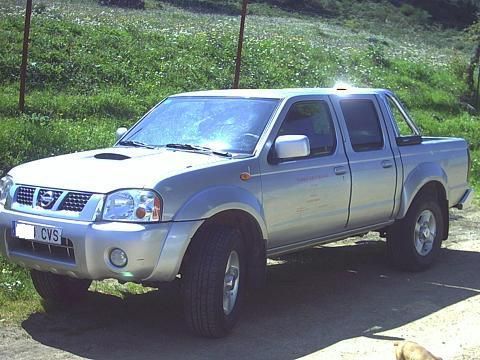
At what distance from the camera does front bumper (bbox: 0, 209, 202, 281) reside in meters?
5.03

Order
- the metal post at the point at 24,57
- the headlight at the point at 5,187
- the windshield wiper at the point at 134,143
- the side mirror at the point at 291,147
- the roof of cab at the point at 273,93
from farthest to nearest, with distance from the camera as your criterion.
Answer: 1. the metal post at the point at 24,57
2. the roof of cab at the point at 273,93
3. the windshield wiper at the point at 134,143
4. the side mirror at the point at 291,147
5. the headlight at the point at 5,187

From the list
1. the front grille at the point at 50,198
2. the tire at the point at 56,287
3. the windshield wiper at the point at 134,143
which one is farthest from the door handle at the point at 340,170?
the front grille at the point at 50,198

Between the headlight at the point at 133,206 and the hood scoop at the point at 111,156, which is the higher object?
the hood scoop at the point at 111,156

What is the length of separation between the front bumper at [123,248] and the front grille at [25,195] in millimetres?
257

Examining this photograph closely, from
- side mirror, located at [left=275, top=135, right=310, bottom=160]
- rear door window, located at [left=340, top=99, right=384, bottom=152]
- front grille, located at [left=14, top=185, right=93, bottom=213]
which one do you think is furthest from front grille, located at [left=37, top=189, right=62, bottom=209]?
rear door window, located at [left=340, top=99, right=384, bottom=152]

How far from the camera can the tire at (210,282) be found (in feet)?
17.4

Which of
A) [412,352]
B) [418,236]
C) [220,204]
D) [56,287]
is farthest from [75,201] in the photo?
[418,236]

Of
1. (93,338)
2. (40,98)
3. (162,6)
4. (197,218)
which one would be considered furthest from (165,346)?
(162,6)

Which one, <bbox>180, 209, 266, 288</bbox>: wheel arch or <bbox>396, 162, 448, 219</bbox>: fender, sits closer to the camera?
<bbox>180, 209, 266, 288</bbox>: wheel arch

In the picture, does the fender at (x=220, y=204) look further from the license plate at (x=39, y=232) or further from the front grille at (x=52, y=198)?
the license plate at (x=39, y=232)

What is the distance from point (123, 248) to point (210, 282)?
0.68 metres

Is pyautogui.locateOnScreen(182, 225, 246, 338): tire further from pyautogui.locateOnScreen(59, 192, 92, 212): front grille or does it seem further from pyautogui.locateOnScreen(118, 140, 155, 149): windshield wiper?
pyautogui.locateOnScreen(118, 140, 155, 149): windshield wiper

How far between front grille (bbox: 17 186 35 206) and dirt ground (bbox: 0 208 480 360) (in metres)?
0.96

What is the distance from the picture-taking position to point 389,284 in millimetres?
7383
